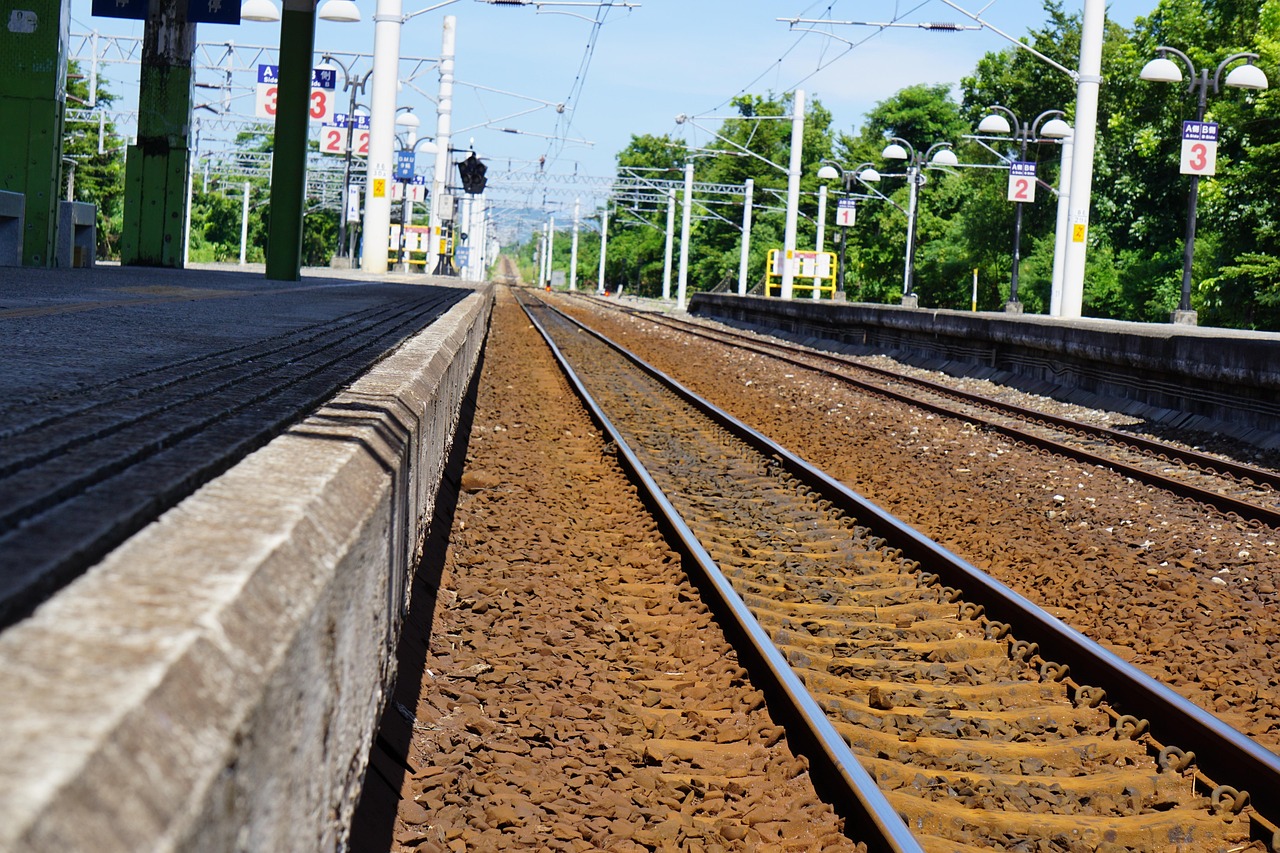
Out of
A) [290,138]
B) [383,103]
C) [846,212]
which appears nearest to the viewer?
[290,138]

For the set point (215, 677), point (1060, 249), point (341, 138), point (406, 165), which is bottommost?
point (215, 677)

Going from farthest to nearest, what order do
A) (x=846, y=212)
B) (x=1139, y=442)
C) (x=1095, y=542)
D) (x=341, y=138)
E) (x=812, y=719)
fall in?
(x=846, y=212)
(x=341, y=138)
(x=1139, y=442)
(x=1095, y=542)
(x=812, y=719)

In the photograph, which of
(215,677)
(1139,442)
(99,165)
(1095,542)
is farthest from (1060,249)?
(99,165)

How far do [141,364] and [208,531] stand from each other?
467 centimetres

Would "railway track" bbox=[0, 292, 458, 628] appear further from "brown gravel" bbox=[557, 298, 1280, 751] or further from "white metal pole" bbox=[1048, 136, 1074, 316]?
"white metal pole" bbox=[1048, 136, 1074, 316]

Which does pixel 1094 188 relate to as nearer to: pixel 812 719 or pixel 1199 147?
pixel 1199 147

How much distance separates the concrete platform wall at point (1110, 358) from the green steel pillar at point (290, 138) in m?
11.8

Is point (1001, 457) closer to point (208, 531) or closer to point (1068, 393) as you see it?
point (1068, 393)

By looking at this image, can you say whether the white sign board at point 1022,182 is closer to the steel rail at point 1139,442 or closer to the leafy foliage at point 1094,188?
the leafy foliage at point 1094,188

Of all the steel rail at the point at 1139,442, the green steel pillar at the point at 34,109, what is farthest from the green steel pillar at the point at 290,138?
the steel rail at the point at 1139,442

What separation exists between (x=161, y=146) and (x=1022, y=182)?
80.8 ft

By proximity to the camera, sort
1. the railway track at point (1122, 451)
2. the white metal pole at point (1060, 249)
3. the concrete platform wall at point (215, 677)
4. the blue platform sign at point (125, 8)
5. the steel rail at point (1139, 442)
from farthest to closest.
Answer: the white metal pole at point (1060, 249) → the blue platform sign at point (125, 8) → the steel rail at point (1139, 442) → the railway track at point (1122, 451) → the concrete platform wall at point (215, 677)

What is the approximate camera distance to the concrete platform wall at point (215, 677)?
1.35m

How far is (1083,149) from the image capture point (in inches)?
1107
